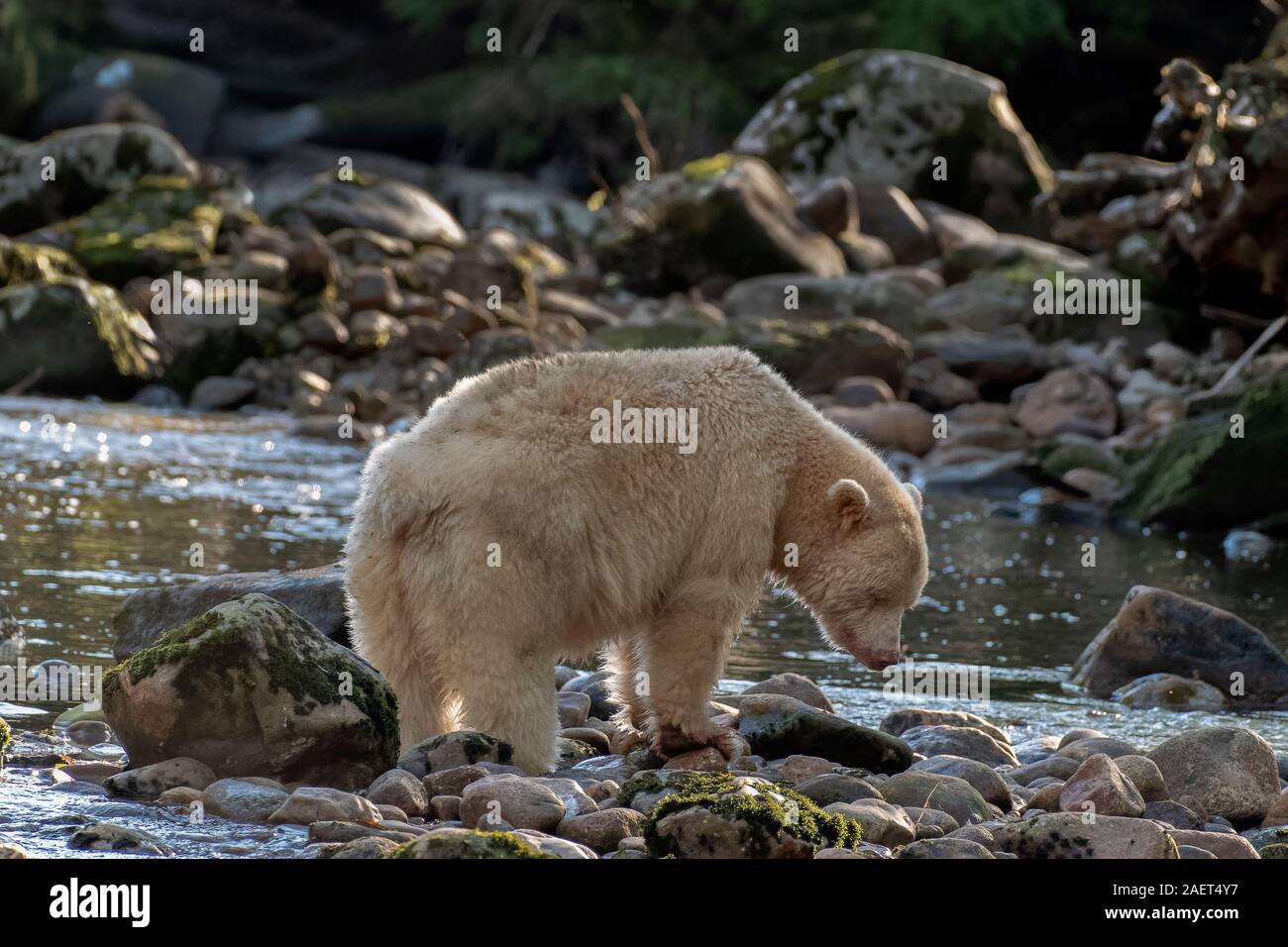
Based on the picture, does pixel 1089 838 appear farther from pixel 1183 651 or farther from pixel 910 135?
pixel 910 135

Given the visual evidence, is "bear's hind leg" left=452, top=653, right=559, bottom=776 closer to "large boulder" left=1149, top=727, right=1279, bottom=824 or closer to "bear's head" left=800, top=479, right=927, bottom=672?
"bear's head" left=800, top=479, right=927, bottom=672

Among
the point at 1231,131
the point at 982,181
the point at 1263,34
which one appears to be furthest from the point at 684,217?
the point at 1263,34

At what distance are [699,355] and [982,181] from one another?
2348 centimetres

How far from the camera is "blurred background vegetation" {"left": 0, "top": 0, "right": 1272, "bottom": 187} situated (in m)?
34.8

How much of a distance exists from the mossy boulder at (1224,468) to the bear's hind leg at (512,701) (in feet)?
Result: 30.0

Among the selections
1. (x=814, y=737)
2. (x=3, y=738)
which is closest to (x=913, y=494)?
(x=814, y=737)

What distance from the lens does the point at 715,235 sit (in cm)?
2334

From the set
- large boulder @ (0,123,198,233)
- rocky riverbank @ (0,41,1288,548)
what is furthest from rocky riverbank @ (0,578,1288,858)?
large boulder @ (0,123,198,233)

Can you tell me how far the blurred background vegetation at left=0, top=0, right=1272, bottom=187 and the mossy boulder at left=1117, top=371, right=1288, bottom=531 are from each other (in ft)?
64.5

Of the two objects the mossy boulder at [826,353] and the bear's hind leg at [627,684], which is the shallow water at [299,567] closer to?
the bear's hind leg at [627,684]

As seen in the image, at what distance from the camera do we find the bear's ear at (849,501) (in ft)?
20.7

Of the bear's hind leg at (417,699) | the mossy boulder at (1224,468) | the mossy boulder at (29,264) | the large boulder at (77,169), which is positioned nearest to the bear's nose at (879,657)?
the bear's hind leg at (417,699)
